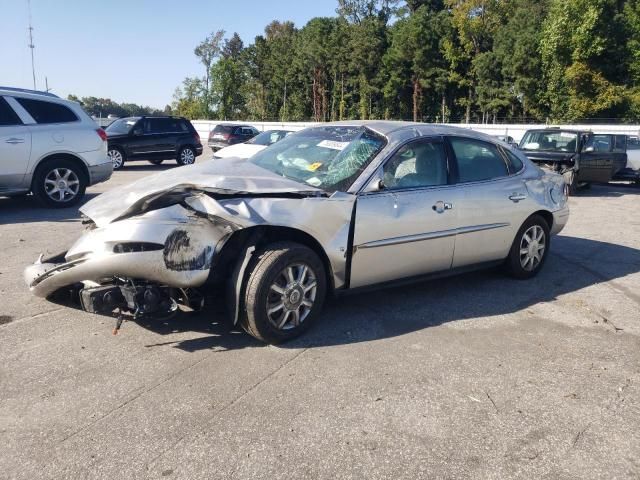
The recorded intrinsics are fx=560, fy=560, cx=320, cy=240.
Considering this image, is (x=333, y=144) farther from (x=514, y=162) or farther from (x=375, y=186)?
(x=514, y=162)

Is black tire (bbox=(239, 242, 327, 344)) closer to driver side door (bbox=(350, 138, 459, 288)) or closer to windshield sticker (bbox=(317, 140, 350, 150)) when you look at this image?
driver side door (bbox=(350, 138, 459, 288))

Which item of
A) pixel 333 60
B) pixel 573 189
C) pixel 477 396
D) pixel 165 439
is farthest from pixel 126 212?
pixel 333 60

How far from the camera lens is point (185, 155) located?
62.5 feet

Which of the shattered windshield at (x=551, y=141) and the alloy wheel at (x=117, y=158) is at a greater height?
the shattered windshield at (x=551, y=141)

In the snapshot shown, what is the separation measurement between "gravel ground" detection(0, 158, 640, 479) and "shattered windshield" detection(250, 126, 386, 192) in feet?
3.80

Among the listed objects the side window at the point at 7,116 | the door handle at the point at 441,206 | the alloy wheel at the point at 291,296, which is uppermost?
the side window at the point at 7,116

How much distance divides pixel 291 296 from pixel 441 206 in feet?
5.44

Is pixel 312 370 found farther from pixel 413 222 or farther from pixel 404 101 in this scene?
pixel 404 101

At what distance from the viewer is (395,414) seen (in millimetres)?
3193

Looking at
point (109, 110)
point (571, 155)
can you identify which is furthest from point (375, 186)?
point (109, 110)

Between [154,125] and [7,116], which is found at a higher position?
[154,125]

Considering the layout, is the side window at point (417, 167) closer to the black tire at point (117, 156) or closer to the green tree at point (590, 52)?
the black tire at point (117, 156)

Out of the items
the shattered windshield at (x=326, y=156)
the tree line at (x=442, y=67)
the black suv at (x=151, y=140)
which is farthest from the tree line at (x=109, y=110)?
the shattered windshield at (x=326, y=156)

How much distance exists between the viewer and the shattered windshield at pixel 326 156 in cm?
445
